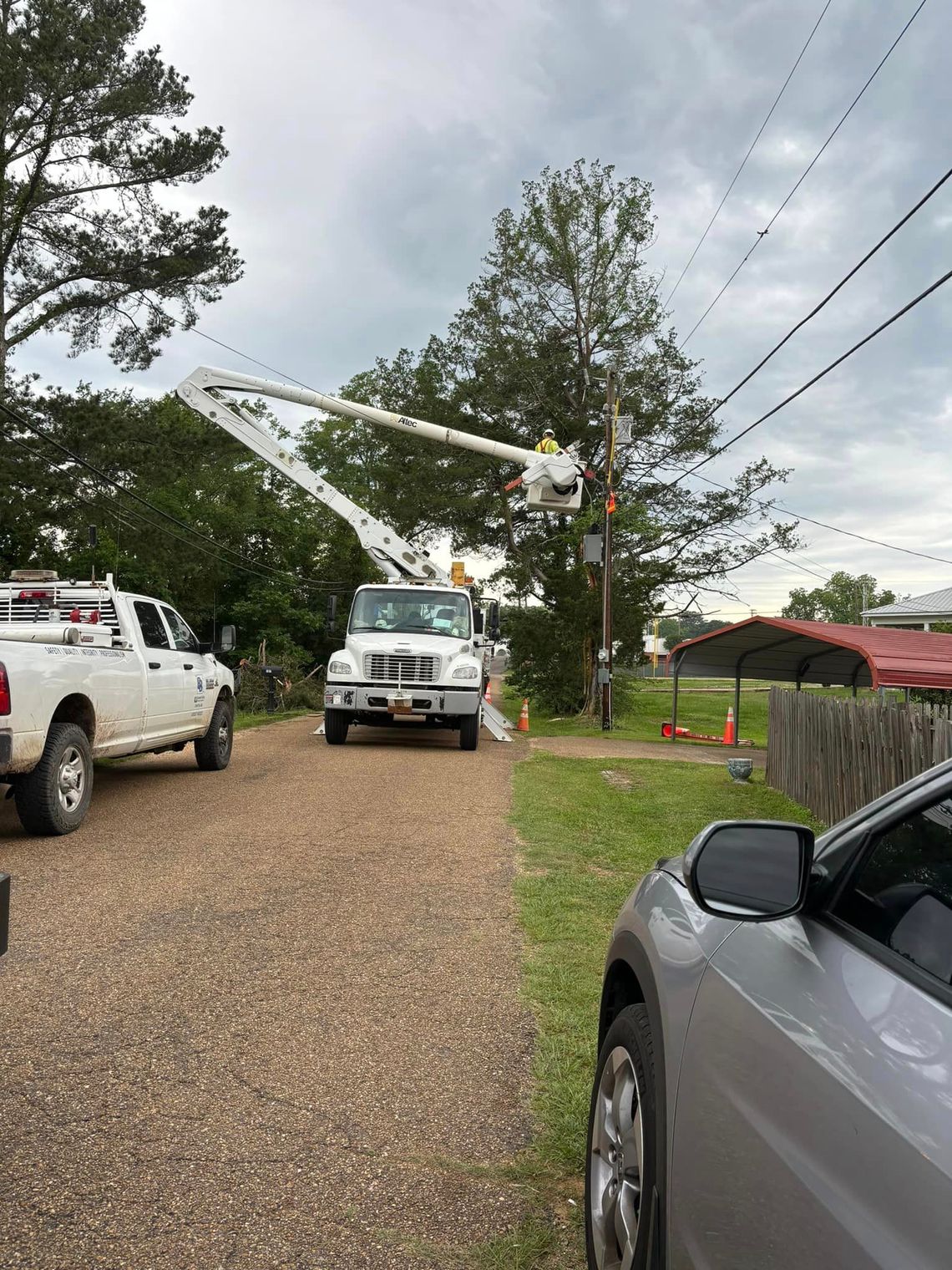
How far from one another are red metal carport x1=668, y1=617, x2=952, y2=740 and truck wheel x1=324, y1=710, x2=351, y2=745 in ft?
22.5

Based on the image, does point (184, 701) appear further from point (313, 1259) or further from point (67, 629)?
point (313, 1259)

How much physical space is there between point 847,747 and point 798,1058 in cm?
908

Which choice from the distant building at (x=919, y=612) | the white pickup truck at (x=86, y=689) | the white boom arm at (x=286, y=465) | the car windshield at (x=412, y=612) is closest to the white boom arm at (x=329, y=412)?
the white boom arm at (x=286, y=465)

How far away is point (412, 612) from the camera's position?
18.0 meters

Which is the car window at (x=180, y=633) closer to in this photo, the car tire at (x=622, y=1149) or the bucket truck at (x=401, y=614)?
the bucket truck at (x=401, y=614)

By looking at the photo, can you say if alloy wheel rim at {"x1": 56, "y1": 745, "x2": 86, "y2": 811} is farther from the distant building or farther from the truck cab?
the distant building

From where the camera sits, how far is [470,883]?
738cm

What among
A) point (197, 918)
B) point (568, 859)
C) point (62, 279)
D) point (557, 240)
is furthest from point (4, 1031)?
point (557, 240)

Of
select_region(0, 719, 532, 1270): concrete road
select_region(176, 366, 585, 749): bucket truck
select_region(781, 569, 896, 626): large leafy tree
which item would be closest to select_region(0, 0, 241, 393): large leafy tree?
select_region(176, 366, 585, 749): bucket truck

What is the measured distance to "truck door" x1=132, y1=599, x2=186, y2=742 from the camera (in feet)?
35.3

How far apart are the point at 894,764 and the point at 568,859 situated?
2.93 meters

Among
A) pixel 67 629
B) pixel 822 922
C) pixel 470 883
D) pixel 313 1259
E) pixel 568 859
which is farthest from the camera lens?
pixel 67 629

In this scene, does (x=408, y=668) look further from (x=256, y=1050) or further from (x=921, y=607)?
(x=921, y=607)

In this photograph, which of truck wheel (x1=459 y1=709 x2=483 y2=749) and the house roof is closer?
truck wheel (x1=459 y1=709 x2=483 y2=749)
